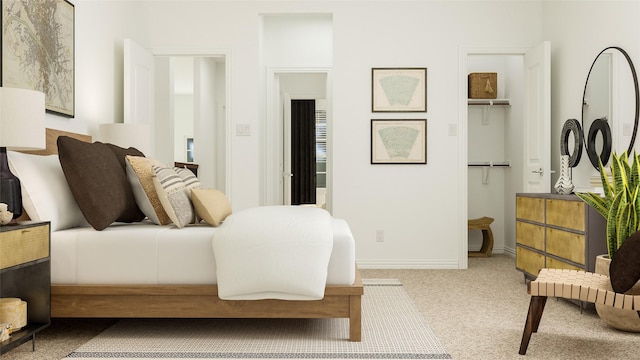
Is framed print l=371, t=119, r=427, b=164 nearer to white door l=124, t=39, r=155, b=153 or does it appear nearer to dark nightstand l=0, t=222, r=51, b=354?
white door l=124, t=39, r=155, b=153

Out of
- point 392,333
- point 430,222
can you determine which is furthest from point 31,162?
point 430,222

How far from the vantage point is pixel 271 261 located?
8.59 ft

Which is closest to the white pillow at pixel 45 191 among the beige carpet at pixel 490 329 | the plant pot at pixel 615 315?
the beige carpet at pixel 490 329

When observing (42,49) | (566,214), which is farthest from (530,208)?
(42,49)

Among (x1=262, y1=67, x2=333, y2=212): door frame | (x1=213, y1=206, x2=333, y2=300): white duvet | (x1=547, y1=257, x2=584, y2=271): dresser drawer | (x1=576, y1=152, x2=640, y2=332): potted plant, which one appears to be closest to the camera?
(x1=213, y1=206, x2=333, y2=300): white duvet

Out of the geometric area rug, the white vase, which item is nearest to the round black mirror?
the white vase

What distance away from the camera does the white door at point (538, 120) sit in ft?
15.8

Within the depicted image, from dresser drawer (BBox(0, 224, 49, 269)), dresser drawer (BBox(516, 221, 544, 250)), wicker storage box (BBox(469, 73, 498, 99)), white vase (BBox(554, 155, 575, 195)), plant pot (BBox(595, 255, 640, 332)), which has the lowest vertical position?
plant pot (BBox(595, 255, 640, 332))

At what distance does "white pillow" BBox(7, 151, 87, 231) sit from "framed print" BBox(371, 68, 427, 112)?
9.68ft

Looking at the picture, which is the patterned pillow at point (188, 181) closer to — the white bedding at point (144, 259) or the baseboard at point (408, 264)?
the white bedding at point (144, 259)

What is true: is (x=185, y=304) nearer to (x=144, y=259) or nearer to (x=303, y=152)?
(x=144, y=259)

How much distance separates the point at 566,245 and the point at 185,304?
92.5 inches

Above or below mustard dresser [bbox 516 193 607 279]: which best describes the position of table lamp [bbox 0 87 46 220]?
above

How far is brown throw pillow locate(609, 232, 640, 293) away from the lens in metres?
2.37
